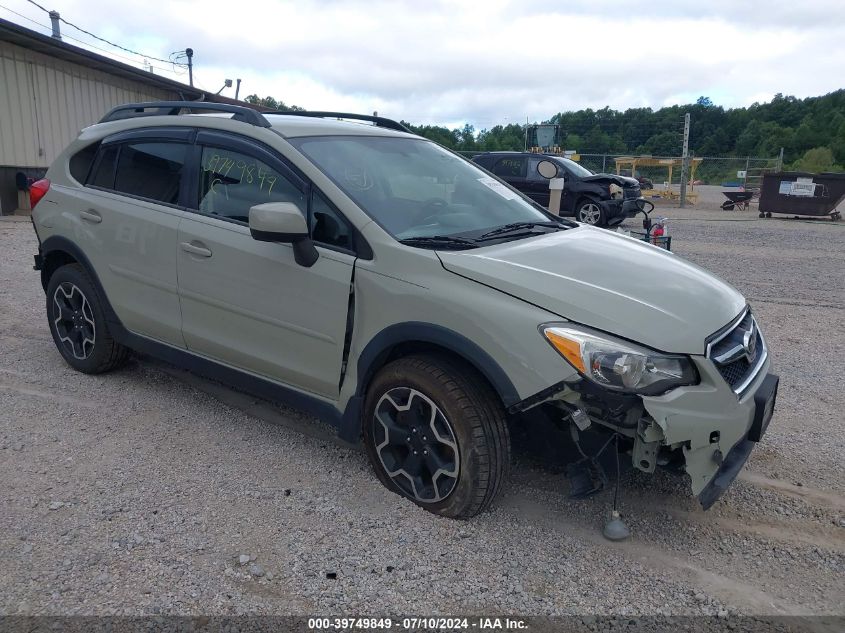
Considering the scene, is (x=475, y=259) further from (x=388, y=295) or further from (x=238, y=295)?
(x=238, y=295)

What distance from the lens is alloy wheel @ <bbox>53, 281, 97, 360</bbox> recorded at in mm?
4645

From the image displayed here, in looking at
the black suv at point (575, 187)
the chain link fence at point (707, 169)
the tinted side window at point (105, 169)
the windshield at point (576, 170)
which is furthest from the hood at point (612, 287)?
the chain link fence at point (707, 169)

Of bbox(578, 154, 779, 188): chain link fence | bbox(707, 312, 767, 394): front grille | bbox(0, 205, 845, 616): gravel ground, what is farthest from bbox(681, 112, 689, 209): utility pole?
bbox(707, 312, 767, 394): front grille

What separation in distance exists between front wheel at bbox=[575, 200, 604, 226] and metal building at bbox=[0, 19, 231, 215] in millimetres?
12059

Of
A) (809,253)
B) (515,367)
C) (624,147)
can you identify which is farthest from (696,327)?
(624,147)

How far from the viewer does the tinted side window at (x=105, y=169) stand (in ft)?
14.8

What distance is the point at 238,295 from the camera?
3.61m

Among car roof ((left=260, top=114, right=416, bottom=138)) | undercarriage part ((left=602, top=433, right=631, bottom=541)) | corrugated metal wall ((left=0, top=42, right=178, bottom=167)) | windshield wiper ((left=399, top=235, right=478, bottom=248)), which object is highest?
corrugated metal wall ((left=0, top=42, right=178, bottom=167))

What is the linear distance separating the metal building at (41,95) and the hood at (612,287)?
14.3 meters

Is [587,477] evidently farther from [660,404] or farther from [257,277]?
[257,277]

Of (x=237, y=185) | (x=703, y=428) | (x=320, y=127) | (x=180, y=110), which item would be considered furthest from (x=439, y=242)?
(x=180, y=110)

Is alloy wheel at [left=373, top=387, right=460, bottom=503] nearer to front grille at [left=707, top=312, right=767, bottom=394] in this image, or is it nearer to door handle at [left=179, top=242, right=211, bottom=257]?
front grille at [left=707, top=312, right=767, bottom=394]

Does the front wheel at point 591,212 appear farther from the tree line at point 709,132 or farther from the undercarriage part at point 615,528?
the tree line at point 709,132

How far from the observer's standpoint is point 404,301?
3037 mm
